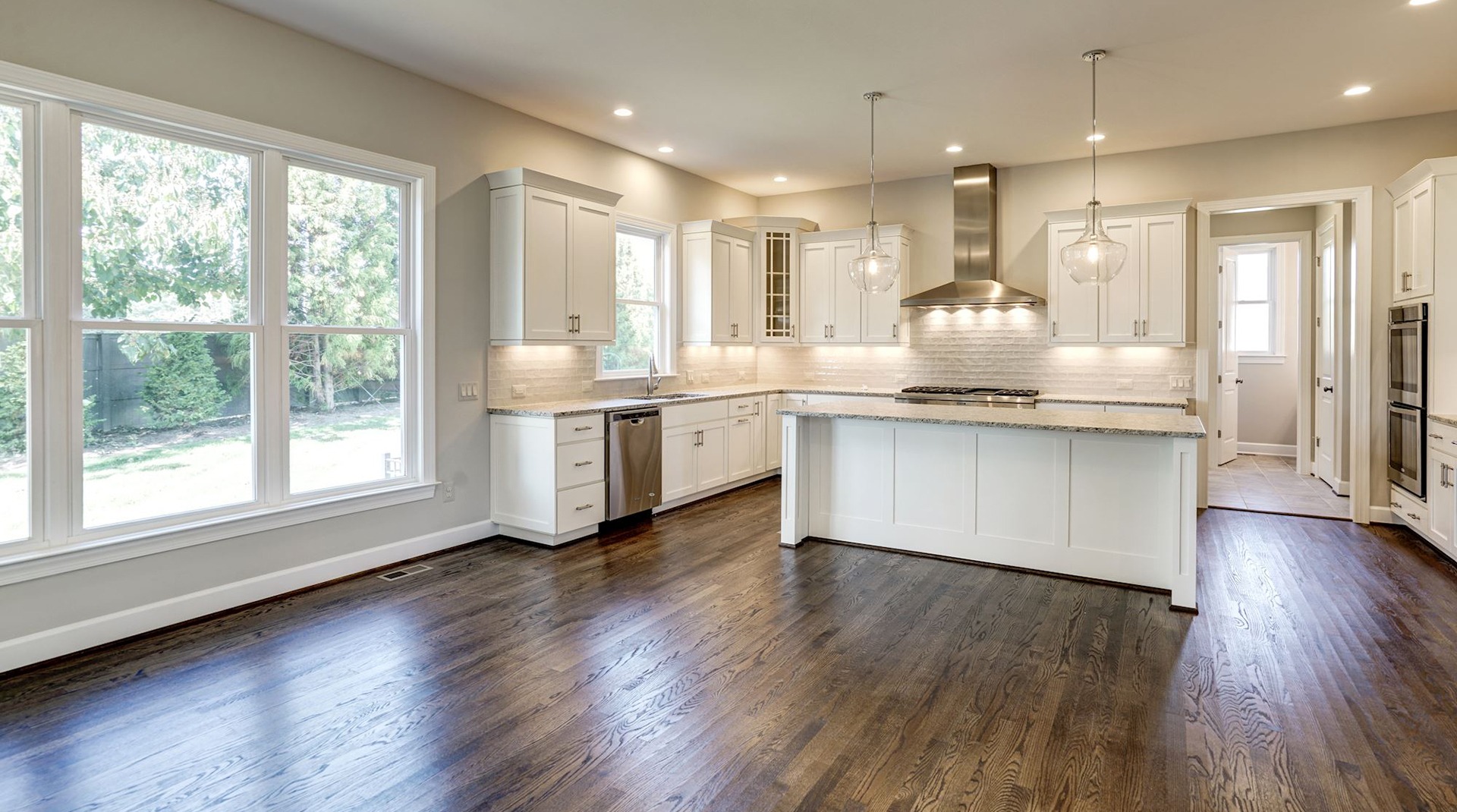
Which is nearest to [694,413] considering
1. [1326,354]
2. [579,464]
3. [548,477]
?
[579,464]

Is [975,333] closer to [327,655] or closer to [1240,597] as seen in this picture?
[1240,597]

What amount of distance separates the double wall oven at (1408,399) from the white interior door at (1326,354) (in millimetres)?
666

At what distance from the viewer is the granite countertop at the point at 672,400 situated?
4.77 m

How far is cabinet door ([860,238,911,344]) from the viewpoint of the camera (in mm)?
6906

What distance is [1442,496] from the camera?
4387 mm

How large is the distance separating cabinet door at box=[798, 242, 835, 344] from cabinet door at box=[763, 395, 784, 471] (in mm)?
726

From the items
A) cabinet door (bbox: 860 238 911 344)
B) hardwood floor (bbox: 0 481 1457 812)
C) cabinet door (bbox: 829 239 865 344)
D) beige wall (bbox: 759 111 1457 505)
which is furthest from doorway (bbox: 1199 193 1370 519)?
cabinet door (bbox: 829 239 865 344)

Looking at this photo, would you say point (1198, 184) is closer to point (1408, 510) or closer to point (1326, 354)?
point (1326, 354)

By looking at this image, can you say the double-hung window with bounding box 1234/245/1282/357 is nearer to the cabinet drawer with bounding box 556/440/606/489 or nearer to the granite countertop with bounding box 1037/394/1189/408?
the granite countertop with bounding box 1037/394/1189/408

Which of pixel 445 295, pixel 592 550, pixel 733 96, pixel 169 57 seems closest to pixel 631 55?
pixel 733 96

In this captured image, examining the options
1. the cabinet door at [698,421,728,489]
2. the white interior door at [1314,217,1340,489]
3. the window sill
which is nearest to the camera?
the window sill

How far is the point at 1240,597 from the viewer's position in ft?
12.2

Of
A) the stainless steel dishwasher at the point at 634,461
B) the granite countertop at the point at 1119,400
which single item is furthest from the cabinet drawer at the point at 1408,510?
the stainless steel dishwasher at the point at 634,461

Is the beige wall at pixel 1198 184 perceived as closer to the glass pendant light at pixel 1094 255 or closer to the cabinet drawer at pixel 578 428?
the glass pendant light at pixel 1094 255
